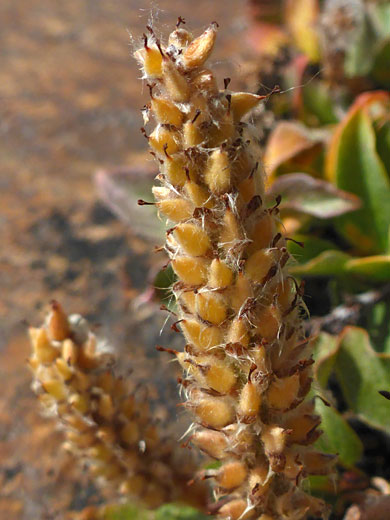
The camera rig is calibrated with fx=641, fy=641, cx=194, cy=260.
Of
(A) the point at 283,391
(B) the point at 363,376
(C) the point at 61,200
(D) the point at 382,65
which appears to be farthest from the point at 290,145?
(A) the point at 283,391

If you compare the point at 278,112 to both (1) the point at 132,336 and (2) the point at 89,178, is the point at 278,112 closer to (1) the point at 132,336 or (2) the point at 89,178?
(2) the point at 89,178

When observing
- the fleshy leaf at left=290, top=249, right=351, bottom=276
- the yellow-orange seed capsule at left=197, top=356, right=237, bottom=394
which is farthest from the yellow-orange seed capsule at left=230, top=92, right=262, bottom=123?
the fleshy leaf at left=290, top=249, right=351, bottom=276

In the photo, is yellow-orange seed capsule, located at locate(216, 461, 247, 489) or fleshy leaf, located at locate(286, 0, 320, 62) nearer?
yellow-orange seed capsule, located at locate(216, 461, 247, 489)

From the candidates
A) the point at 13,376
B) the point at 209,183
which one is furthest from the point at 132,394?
the point at 13,376

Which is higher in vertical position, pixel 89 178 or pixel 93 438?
pixel 89 178

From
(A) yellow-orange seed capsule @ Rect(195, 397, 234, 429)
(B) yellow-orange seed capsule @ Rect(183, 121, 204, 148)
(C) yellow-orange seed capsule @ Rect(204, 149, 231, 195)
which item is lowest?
(A) yellow-orange seed capsule @ Rect(195, 397, 234, 429)

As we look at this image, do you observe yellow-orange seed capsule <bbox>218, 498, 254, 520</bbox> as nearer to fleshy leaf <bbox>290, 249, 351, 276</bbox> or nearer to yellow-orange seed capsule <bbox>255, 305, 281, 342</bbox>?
yellow-orange seed capsule <bbox>255, 305, 281, 342</bbox>
